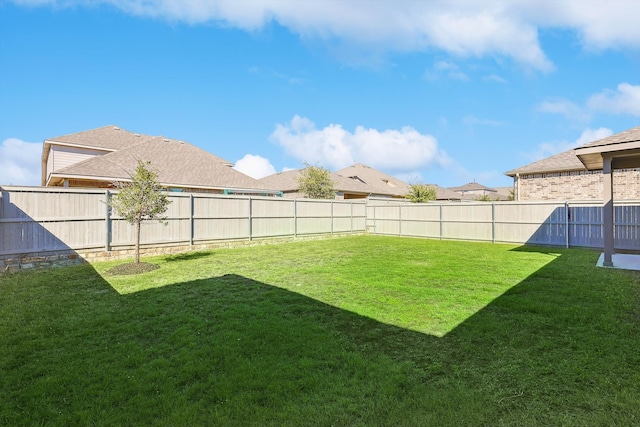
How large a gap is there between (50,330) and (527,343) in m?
6.03

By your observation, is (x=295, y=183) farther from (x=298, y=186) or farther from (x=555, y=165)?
(x=555, y=165)

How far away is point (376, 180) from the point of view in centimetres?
3603

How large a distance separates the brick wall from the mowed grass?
14.3 metres

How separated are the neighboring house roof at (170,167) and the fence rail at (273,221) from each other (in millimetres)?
4142

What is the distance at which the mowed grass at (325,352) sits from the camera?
255 cm

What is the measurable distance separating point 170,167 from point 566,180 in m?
23.1

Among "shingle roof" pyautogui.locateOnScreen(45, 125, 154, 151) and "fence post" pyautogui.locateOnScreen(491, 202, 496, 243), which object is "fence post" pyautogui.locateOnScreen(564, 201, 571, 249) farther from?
"shingle roof" pyautogui.locateOnScreen(45, 125, 154, 151)

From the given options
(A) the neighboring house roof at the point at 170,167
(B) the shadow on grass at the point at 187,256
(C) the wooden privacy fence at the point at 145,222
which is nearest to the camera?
(C) the wooden privacy fence at the point at 145,222

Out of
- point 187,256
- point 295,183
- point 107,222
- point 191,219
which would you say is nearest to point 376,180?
point 295,183

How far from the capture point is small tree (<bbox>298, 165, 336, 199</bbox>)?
24688mm

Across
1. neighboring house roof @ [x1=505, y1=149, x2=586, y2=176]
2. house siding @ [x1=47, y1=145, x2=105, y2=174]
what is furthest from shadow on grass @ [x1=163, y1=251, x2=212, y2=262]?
neighboring house roof @ [x1=505, y1=149, x2=586, y2=176]

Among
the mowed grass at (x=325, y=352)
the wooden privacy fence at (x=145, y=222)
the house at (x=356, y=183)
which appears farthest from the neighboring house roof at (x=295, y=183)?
the mowed grass at (x=325, y=352)

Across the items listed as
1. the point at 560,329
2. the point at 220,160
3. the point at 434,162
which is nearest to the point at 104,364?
the point at 560,329

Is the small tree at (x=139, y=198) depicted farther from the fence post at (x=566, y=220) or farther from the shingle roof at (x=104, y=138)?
the fence post at (x=566, y=220)
